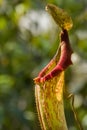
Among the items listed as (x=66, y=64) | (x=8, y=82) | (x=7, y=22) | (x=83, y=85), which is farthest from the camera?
(x=7, y=22)

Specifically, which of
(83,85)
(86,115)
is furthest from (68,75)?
(86,115)

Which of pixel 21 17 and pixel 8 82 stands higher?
pixel 21 17

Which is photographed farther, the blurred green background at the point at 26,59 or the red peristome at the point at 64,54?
the blurred green background at the point at 26,59

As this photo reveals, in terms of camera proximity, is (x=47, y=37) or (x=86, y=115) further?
(x=47, y=37)

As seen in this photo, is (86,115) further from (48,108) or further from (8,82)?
(48,108)

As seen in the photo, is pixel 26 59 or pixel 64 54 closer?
pixel 64 54

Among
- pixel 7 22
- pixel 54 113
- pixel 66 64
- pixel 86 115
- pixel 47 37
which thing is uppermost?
pixel 7 22

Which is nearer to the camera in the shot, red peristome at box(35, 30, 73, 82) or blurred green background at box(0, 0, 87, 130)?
red peristome at box(35, 30, 73, 82)

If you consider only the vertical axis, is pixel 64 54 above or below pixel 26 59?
below
